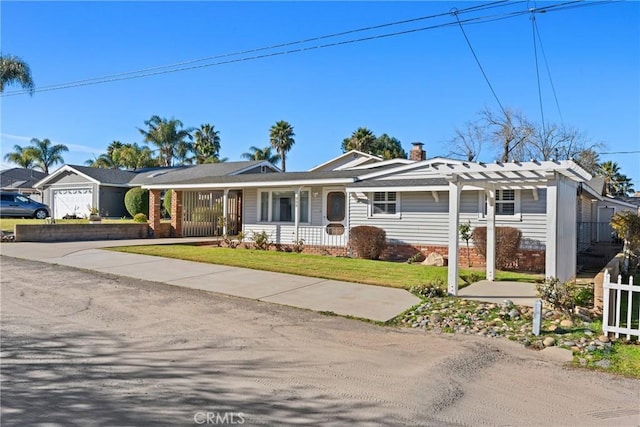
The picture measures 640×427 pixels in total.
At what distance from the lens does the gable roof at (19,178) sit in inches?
1783

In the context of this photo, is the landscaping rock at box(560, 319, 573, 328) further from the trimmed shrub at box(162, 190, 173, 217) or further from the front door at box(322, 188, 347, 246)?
the trimmed shrub at box(162, 190, 173, 217)

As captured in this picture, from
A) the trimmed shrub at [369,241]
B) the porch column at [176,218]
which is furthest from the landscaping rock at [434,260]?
the porch column at [176,218]

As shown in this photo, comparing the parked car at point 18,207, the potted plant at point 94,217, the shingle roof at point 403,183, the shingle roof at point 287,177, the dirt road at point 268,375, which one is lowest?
the dirt road at point 268,375

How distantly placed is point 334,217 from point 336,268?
574 centimetres

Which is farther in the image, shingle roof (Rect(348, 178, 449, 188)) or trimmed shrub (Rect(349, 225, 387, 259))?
trimmed shrub (Rect(349, 225, 387, 259))

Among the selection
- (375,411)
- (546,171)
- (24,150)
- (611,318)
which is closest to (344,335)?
(375,411)

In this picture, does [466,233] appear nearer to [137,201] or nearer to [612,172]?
[137,201]

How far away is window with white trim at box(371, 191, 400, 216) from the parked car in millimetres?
24005

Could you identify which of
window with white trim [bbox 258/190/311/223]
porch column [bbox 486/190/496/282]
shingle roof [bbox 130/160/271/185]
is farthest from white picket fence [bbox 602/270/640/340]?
shingle roof [bbox 130/160/271/185]

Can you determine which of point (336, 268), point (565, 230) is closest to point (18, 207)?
point (336, 268)

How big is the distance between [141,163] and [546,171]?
42627mm

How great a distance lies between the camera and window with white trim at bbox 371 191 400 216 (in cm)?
1622

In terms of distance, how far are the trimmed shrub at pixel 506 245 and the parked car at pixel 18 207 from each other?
91.7 feet

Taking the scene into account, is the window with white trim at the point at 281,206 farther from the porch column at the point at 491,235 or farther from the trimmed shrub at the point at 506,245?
the porch column at the point at 491,235
